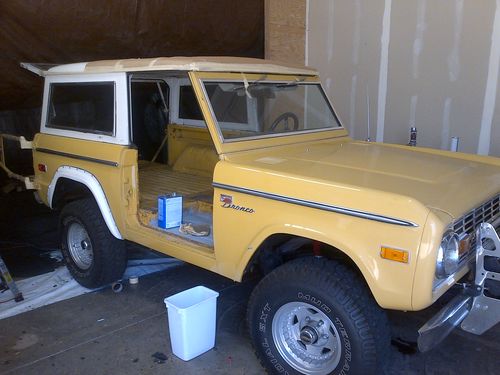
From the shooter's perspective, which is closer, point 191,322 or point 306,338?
point 306,338

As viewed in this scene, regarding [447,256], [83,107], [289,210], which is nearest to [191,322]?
[289,210]

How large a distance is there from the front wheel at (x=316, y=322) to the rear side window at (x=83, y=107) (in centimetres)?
174

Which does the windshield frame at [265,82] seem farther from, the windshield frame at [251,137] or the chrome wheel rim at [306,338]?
the chrome wheel rim at [306,338]

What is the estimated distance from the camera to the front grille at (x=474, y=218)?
7.13ft

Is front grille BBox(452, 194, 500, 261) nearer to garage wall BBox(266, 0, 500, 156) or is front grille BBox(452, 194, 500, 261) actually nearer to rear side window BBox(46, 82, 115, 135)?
rear side window BBox(46, 82, 115, 135)

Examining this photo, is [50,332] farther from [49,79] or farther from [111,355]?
[49,79]

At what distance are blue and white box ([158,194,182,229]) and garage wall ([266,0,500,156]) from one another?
11.3 ft

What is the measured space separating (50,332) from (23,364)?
1.20ft

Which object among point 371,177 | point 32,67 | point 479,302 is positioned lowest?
point 479,302

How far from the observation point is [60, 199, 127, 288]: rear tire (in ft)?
11.5

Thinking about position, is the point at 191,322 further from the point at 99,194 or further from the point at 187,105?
the point at 187,105

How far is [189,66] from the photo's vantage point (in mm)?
2762

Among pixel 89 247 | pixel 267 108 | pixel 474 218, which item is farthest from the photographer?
pixel 89 247

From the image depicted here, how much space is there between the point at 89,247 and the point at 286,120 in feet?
6.28
